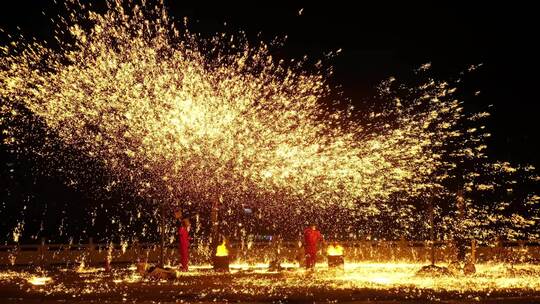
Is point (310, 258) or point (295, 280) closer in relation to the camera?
point (295, 280)

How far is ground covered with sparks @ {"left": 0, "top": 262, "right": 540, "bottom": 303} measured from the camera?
13.2 meters

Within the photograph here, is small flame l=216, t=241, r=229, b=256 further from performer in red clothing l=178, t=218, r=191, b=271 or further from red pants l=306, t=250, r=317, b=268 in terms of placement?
red pants l=306, t=250, r=317, b=268

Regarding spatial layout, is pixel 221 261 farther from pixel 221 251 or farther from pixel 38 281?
pixel 38 281

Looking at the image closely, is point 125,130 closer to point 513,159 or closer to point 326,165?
point 326,165

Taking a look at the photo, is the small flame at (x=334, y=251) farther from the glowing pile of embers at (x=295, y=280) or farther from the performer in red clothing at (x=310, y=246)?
the performer in red clothing at (x=310, y=246)

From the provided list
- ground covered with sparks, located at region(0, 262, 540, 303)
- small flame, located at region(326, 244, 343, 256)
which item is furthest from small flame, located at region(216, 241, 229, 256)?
small flame, located at region(326, 244, 343, 256)

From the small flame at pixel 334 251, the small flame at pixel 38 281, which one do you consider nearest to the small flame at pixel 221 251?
the small flame at pixel 334 251

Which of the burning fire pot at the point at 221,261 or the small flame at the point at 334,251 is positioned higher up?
the small flame at the point at 334,251

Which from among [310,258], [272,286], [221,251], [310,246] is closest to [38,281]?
[221,251]

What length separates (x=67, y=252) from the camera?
27.1m

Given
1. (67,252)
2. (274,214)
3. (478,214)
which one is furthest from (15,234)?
(478,214)

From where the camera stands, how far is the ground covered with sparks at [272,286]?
520 inches

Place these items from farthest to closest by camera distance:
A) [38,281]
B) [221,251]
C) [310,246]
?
[310,246] < [221,251] < [38,281]

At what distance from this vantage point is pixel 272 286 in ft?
51.0
